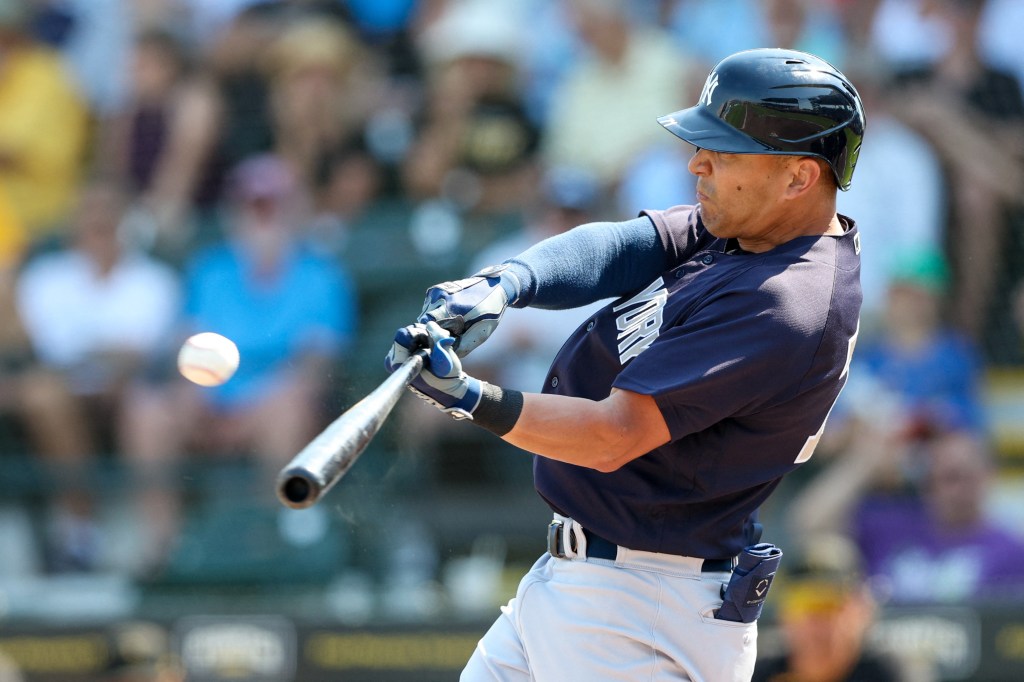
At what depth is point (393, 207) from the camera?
6.12 m

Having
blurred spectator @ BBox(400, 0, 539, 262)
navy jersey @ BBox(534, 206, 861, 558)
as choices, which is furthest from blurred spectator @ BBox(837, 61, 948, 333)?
navy jersey @ BBox(534, 206, 861, 558)

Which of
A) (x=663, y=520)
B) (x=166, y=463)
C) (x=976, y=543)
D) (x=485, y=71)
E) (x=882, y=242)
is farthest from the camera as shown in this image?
(x=485, y=71)

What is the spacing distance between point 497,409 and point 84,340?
441cm

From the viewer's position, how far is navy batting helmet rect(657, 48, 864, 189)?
239cm

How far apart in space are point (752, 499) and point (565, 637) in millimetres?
424

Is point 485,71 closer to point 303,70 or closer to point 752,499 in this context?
point 303,70

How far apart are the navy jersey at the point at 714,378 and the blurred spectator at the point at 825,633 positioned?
58.4 inches

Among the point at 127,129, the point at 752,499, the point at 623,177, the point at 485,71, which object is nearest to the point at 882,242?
the point at 623,177

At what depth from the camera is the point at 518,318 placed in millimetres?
5324

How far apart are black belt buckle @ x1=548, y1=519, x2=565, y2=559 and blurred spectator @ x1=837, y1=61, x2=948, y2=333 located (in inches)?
116

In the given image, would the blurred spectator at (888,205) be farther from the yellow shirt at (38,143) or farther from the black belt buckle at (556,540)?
the yellow shirt at (38,143)

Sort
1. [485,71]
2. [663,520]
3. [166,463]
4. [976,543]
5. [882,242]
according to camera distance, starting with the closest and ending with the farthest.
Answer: [663,520], [976,543], [882,242], [166,463], [485,71]

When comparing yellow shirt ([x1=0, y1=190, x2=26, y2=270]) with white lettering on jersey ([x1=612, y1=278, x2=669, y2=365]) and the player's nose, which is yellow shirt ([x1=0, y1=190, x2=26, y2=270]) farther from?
the player's nose

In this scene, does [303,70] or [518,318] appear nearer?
[518,318]
